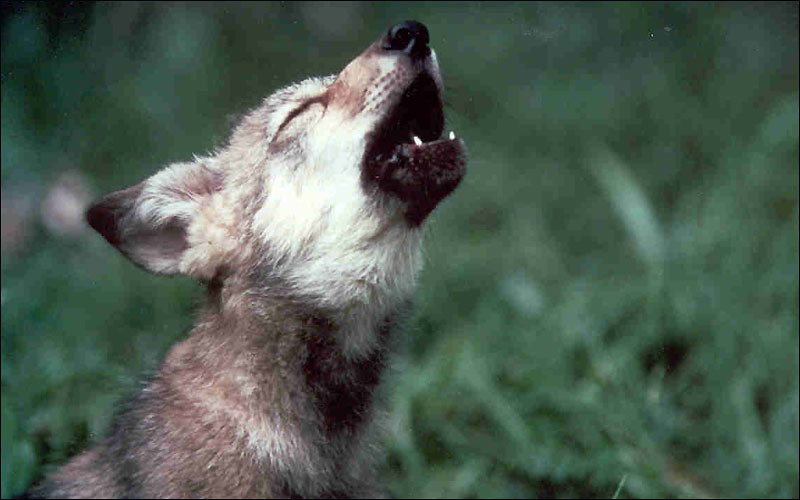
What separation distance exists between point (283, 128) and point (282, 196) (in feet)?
0.86

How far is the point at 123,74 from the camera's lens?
6355 mm

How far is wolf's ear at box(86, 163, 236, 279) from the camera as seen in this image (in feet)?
12.8

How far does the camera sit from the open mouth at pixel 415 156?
372 cm

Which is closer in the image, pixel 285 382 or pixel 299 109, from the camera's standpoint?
pixel 285 382

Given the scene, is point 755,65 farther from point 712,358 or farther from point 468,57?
point 712,358

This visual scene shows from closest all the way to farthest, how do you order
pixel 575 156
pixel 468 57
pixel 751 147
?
pixel 751 147 → pixel 575 156 → pixel 468 57

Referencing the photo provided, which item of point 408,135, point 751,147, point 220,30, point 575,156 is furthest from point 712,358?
point 220,30

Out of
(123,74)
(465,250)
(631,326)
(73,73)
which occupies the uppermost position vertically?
(123,74)

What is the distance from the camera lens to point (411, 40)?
12.4ft

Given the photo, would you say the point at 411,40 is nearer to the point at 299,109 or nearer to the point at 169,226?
the point at 299,109

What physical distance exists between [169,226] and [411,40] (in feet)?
3.46

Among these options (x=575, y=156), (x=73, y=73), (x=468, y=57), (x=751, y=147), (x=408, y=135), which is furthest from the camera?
(x=468, y=57)

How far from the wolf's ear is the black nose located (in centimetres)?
82

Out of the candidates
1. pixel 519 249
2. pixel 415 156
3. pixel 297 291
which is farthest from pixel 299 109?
pixel 519 249
